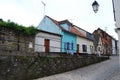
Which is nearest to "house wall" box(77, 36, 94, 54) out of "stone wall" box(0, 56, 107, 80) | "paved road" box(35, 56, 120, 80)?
"stone wall" box(0, 56, 107, 80)

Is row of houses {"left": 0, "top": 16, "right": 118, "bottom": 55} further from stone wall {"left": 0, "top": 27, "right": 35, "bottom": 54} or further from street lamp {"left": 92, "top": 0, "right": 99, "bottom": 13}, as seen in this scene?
street lamp {"left": 92, "top": 0, "right": 99, "bottom": 13}

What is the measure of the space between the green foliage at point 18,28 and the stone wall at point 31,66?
3.13 m

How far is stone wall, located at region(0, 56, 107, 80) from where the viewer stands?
1236 cm

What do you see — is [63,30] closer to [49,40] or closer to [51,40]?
[51,40]

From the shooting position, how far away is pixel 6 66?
12328 millimetres

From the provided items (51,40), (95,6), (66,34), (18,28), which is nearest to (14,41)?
(18,28)

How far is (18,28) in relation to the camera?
55.9 feet

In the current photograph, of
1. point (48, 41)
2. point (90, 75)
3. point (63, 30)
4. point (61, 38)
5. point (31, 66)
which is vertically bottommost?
point (90, 75)

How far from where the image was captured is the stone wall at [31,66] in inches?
487

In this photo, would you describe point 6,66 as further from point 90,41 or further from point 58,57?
point 90,41

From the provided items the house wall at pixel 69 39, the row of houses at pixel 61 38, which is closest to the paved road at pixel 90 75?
the row of houses at pixel 61 38

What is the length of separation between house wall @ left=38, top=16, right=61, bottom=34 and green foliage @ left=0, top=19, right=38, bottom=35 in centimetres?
1016

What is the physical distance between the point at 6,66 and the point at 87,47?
73.4 feet

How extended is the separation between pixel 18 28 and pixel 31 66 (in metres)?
4.08
